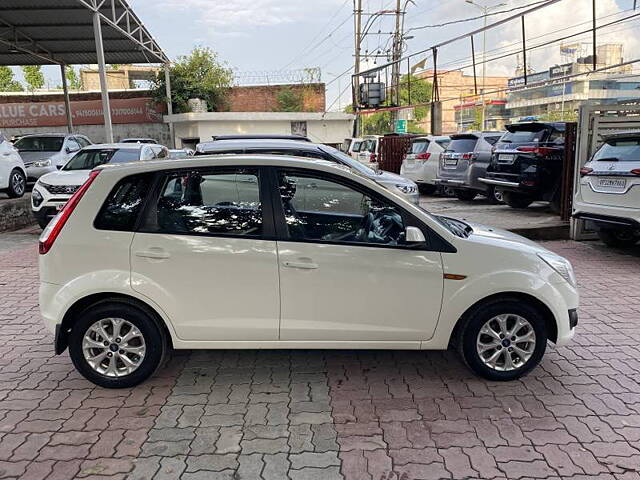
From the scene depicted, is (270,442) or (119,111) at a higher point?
(119,111)

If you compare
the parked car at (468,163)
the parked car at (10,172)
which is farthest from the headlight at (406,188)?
the parked car at (10,172)

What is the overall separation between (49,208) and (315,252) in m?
7.46

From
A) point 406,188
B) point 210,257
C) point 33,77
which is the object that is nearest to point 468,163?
point 406,188

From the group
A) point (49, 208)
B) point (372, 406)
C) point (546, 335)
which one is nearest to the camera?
point (372, 406)

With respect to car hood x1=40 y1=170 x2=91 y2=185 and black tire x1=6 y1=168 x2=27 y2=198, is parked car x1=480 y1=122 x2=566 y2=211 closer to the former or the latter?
car hood x1=40 y1=170 x2=91 y2=185

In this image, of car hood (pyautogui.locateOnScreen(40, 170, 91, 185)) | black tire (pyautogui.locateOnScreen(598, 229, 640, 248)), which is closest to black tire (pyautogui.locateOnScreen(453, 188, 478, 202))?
black tire (pyautogui.locateOnScreen(598, 229, 640, 248))

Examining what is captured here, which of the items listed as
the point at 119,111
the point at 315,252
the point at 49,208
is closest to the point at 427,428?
the point at 315,252

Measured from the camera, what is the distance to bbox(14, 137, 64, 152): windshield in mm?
14440

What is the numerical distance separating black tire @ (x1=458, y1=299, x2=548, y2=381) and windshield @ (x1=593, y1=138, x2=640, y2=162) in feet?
14.4

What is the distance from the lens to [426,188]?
15.9 metres

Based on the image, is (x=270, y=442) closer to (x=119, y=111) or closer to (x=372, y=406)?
(x=372, y=406)

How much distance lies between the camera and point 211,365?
417 centimetres

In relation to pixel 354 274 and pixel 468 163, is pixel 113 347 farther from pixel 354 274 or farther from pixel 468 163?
pixel 468 163

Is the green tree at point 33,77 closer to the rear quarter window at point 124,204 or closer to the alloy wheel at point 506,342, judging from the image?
the rear quarter window at point 124,204
